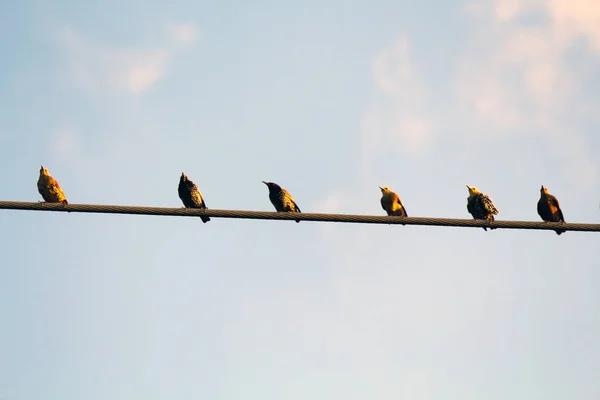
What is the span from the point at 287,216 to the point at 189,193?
612cm

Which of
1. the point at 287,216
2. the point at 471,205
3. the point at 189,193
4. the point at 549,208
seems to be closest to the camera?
the point at 287,216

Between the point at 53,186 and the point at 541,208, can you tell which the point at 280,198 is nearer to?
the point at 53,186

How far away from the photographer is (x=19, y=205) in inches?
339

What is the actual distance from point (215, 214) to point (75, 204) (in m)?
1.63

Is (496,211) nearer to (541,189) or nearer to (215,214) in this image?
(541,189)

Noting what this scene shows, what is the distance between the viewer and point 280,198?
14.4 metres

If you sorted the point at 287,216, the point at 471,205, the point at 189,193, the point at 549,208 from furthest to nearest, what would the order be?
the point at 189,193 < the point at 471,205 < the point at 549,208 < the point at 287,216

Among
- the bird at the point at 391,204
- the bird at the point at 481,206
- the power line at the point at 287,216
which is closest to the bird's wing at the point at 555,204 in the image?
the bird at the point at 481,206

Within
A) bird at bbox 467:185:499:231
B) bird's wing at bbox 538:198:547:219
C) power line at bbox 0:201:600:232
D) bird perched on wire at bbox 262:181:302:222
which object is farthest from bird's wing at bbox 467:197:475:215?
power line at bbox 0:201:600:232

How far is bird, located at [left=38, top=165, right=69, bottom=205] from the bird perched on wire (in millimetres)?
3873

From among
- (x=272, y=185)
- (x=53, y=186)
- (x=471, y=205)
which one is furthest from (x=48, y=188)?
(x=471, y=205)

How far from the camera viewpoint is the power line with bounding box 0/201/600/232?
8.62 m

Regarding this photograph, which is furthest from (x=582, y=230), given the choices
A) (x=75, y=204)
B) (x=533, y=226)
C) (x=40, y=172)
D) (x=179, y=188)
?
(x=40, y=172)

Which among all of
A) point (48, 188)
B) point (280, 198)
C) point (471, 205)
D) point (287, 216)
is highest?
point (48, 188)
